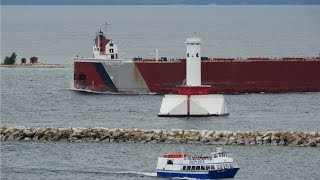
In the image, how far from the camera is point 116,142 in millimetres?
60875

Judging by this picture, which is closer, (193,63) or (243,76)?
(193,63)

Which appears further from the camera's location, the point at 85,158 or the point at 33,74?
the point at 33,74

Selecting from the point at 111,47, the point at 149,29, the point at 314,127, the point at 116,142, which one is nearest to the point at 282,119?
the point at 314,127

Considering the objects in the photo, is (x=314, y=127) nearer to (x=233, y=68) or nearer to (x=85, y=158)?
(x=85, y=158)

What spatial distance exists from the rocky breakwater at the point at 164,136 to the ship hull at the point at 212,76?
87.0ft

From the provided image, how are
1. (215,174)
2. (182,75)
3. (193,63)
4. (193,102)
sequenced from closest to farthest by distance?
(215,174) → (193,102) → (193,63) → (182,75)

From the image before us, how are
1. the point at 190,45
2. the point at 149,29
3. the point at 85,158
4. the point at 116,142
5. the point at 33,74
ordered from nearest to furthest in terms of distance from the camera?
the point at 85,158, the point at 116,142, the point at 190,45, the point at 33,74, the point at 149,29

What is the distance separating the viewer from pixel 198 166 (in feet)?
168

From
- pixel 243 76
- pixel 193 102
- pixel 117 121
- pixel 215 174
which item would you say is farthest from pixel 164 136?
pixel 243 76

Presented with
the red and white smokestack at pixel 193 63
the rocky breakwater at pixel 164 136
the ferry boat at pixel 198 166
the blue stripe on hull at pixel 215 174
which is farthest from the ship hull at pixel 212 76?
the blue stripe on hull at pixel 215 174

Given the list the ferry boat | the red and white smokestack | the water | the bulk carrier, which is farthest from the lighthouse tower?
the ferry boat

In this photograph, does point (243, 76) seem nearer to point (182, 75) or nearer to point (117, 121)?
point (182, 75)

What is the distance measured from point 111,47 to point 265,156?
1393 inches

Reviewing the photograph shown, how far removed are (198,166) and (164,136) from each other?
32.4 ft
